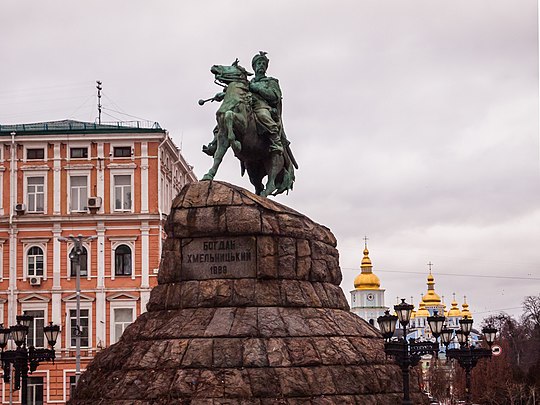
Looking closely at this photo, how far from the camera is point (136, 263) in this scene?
4256cm

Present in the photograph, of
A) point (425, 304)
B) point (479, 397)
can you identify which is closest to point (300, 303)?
point (479, 397)

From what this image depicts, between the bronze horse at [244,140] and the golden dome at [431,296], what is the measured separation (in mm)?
116637

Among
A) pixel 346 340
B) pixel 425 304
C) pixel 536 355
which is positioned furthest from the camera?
pixel 425 304

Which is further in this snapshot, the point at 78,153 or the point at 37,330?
the point at 78,153

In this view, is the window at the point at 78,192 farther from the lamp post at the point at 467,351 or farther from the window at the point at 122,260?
the lamp post at the point at 467,351

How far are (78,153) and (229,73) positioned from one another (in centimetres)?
2450

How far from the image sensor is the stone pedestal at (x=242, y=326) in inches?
656

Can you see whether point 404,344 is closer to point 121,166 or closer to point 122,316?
point 122,316

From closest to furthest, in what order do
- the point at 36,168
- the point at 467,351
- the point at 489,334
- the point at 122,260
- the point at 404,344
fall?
the point at 404,344
the point at 467,351
the point at 489,334
the point at 122,260
the point at 36,168

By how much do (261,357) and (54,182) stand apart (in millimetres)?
28428

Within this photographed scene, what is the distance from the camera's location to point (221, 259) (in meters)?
18.7

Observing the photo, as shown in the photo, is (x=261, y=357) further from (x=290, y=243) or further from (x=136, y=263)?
(x=136, y=263)

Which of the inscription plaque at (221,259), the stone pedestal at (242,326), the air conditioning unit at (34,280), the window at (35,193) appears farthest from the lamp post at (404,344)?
the window at (35,193)

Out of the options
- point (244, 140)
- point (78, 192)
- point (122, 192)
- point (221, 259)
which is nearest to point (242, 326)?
point (221, 259)
